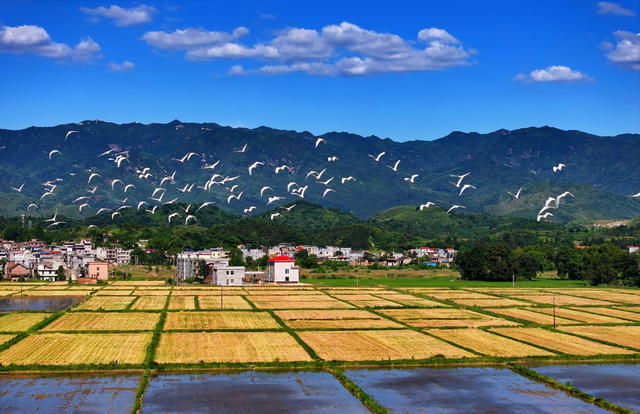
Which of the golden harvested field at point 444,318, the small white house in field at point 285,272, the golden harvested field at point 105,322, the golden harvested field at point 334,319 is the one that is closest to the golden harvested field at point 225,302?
the golden harvested field at point 334,319

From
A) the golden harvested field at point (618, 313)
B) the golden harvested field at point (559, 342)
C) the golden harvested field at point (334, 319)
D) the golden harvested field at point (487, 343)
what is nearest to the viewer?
the golden harvested field at point (487, 343)

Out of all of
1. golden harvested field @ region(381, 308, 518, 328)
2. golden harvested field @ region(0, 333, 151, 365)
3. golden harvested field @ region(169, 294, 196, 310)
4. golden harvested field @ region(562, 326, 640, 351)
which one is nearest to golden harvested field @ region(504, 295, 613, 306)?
golden harvested field @ region(381, 308, 518, 328)

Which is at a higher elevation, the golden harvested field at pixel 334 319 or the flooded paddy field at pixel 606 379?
the golden harvested field at pixel 334 319

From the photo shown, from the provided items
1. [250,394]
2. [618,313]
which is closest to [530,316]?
[618,313]

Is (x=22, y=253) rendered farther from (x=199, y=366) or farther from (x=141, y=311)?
(x=199, y=366)

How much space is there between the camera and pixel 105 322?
41656 millimetres

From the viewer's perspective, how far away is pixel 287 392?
25.7 m

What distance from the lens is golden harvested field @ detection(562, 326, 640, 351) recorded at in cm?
3725

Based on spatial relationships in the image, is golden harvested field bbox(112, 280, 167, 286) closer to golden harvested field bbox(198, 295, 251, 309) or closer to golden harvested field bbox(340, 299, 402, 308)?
golden harvested field bbox(198, 295, 251, 309)

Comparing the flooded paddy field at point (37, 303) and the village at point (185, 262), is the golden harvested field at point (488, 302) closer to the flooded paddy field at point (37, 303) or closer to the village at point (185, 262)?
the village at point (185, 262)

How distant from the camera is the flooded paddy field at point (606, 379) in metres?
25.8

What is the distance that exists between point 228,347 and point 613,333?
1898cm

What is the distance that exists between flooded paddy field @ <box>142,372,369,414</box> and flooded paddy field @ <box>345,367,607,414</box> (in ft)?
3.94

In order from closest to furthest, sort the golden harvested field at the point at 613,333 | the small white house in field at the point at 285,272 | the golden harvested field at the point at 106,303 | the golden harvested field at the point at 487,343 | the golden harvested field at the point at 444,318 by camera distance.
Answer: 1. the golden harvested field at the point at 487,343
2. the golden harvested field at the point at 613,333
3. the golden harvested field at the point at 444,318
4. the golden harvested field at the point at 106,303
5. the small white house in field at the point at 285,272
